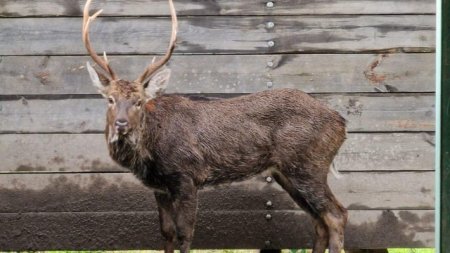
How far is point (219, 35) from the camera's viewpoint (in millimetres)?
7055

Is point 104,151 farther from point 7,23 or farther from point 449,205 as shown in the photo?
point 449,205

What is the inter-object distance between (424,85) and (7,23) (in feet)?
11.0

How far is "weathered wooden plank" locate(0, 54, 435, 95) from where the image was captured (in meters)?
7.05

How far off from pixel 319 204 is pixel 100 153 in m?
1.83

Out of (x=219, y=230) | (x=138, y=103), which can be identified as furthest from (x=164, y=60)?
(x=219, y=230)

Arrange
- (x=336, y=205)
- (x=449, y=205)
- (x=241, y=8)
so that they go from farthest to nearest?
(x=241, y=8), (x=336, y=205), (x=449, y=205)

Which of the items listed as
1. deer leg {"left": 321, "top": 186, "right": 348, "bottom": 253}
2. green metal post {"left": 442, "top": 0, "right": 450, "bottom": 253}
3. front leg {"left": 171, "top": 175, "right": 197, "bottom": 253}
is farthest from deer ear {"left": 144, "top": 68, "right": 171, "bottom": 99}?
green metal post {"left": 442, "top": 0, "right": 450, "bottom": 253}

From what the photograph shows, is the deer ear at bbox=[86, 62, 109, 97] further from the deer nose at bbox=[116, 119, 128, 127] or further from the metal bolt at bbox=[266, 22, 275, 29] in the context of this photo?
the metal bolt at bbox=[266, 22, 275, 29]

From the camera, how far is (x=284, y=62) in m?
7.06

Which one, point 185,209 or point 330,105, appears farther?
point 330,105

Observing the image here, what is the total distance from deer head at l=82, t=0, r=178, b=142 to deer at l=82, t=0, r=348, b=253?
0.01 meters

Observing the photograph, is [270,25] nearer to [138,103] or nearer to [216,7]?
[216,7]

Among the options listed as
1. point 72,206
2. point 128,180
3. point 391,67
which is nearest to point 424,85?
point 391,67

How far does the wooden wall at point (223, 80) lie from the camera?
7051 millimetres
